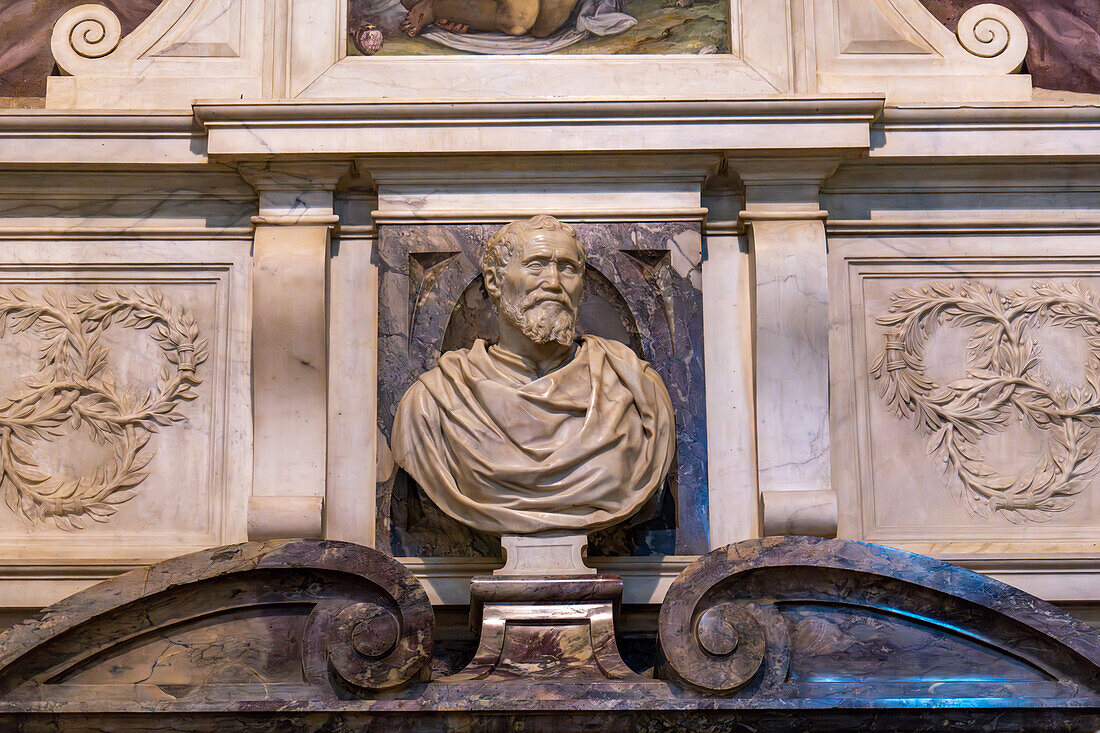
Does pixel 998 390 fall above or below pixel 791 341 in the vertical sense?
below

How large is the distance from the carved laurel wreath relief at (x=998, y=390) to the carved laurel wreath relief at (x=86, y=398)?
9.14 feet

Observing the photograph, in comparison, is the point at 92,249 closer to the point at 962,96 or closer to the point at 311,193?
the point at 311,193

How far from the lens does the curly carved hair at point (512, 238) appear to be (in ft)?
16.1

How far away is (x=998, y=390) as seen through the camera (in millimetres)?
5297

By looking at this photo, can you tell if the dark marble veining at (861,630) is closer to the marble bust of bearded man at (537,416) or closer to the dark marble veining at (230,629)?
the marble bust of bearded man at (537,416)

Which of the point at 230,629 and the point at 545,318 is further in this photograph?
the point at 545,318

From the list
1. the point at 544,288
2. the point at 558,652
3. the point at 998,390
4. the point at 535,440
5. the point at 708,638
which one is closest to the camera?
the point at 708,638

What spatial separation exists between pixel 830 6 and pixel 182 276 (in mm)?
2897

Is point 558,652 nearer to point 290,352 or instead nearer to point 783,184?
point 290,352

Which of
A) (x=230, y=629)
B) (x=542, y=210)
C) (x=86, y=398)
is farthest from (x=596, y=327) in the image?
(x=86, y=398)

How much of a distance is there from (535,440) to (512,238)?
0.76 meters

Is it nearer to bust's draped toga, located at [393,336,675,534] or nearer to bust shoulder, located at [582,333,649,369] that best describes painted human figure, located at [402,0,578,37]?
bust shoulder, located at [582,333,649,369]

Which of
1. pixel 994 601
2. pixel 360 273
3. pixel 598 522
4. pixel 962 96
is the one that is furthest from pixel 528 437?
pixel 962 96

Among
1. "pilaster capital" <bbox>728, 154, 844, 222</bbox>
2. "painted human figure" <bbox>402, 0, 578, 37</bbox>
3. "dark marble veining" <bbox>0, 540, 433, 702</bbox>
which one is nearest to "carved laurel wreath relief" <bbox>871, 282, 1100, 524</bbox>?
"pilaster capital" <bbox>728, 154, 844, 222</bbox>
